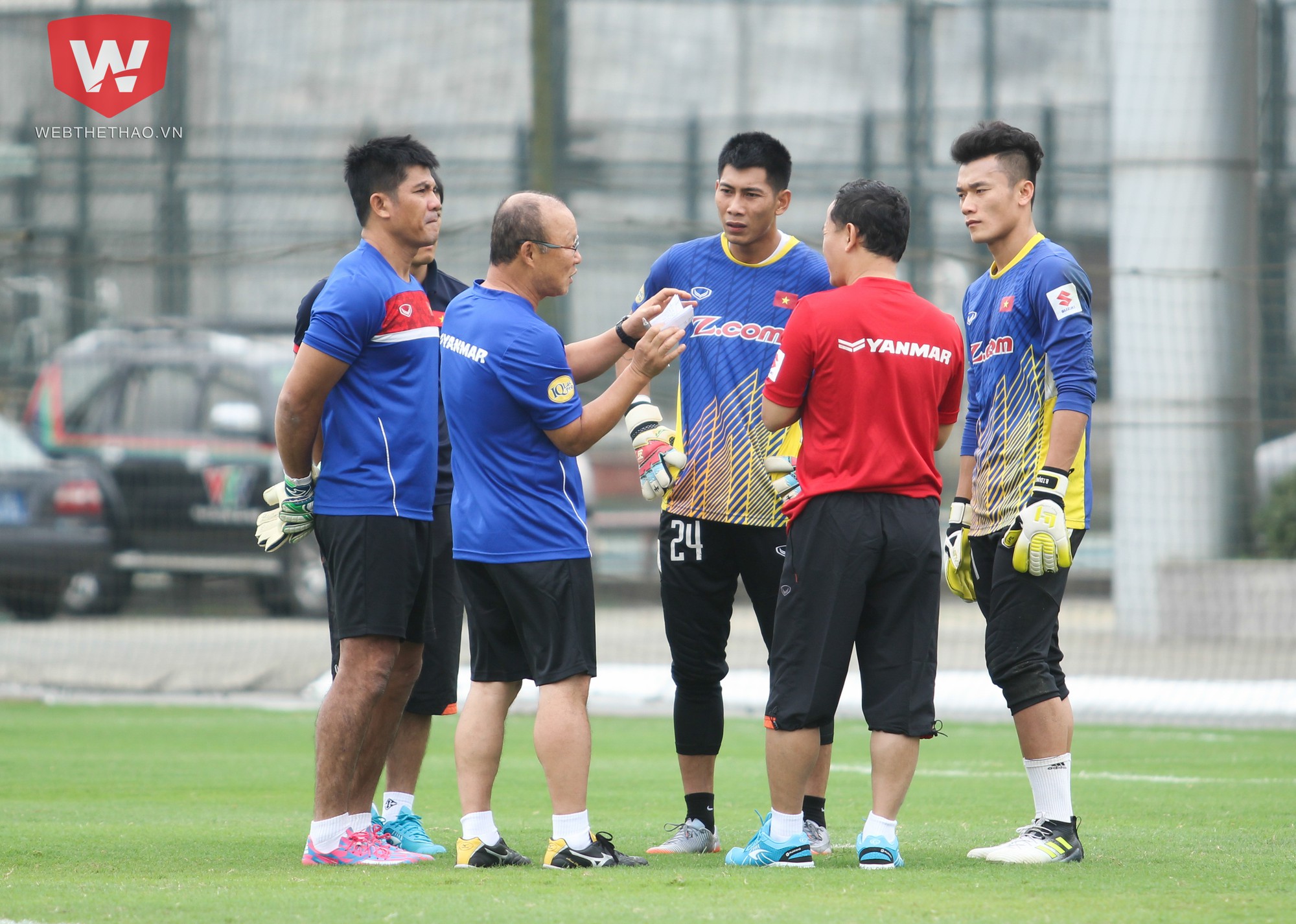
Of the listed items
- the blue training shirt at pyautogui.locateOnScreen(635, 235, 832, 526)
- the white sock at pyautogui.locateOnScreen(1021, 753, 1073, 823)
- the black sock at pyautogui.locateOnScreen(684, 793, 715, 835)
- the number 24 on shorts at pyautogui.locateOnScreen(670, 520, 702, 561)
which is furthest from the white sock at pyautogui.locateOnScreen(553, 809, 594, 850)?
the white sock at pyautogui.locateOnScreen(1021, 753, 1073, 823)

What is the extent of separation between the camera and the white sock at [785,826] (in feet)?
15.5

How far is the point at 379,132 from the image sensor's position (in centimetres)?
1977

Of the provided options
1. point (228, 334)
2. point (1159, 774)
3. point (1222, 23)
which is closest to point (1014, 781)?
point (1159, 774)

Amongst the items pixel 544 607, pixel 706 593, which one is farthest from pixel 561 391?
pixel 706 593

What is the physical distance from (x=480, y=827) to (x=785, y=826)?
3.02ft

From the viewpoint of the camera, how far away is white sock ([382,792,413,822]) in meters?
5.33

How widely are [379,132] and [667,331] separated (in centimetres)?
1579

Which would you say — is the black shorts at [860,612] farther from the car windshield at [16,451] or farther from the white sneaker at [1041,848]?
the car windshield at [16,451]

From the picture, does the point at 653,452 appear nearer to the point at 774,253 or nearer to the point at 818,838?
the point at 774,253

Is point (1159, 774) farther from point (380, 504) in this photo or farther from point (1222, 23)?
point (1222, 23)

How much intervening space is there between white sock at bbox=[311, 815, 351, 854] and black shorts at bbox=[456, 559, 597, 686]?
65 cm

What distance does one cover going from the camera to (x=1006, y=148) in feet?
16.6

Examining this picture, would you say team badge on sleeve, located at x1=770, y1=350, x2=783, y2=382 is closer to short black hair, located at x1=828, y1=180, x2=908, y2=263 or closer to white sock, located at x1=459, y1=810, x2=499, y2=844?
short black hair, located at x1=828, y1=180, x2=908, y2=263

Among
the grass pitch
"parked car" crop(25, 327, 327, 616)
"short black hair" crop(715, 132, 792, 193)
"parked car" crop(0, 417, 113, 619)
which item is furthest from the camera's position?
"parked car" crop(25, 327, 327, 616)
